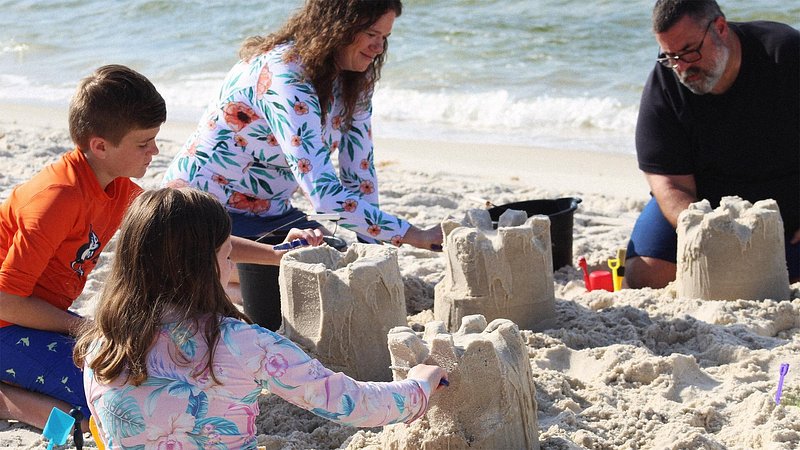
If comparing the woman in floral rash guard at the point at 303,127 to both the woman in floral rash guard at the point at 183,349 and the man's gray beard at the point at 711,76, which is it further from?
the woman in floral rash guard at the point at 183,349

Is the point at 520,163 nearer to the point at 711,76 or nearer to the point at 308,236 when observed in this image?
the point at 711,76

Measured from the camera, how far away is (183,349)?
1920 millimetres

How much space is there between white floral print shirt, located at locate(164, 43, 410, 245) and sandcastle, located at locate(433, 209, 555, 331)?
0.96 feet

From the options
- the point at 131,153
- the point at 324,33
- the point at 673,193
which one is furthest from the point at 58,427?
the point at 673,193

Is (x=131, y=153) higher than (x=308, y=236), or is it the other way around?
(x=131, y=153)

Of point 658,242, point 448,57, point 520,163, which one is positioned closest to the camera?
point 658,242

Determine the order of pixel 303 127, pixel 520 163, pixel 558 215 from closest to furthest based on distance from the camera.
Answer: pixel 303 127
pixel 558 215
pixel 520 163

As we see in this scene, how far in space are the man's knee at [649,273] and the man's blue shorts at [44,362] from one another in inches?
87.2

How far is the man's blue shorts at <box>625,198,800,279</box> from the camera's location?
3883 mm

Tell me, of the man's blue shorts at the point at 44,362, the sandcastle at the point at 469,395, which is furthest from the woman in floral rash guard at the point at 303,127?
the sandcastle at the point at 469,395

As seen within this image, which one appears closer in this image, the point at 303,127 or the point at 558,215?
the point at 303,127

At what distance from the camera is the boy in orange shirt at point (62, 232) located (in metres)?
Result: 2.66

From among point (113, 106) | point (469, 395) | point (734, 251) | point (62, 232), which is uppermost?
point (113, 106)

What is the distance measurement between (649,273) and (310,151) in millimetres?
1486
